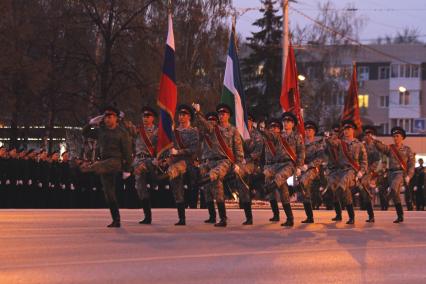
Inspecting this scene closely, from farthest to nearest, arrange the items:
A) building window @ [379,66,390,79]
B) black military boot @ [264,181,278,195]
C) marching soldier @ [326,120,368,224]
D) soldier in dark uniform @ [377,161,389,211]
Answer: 1. building window @ [379,66,390,79]
2. soldier in dark uniform @ [377,161,389,211]
3. marching soldier @ [326,120,368,224]
4. black military boot @ [264,181,278,195]

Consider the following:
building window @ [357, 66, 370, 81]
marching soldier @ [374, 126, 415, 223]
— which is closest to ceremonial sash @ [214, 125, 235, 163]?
marching soldier @ [374, 126, 415, 223]

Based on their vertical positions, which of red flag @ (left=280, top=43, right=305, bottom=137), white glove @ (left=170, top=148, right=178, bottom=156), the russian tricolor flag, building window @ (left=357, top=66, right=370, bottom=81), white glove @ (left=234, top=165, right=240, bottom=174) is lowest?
white glove @ (left=234, top=165, right=240, bottom=174)

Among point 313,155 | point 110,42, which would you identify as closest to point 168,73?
point 313,155

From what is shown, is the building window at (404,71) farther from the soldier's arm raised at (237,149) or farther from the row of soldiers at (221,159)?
the soldier's arm raised at (237,149)

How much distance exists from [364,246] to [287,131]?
159 inches

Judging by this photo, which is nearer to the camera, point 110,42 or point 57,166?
point 57,166

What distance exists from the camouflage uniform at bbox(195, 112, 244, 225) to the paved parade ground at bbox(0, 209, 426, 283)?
593 mm

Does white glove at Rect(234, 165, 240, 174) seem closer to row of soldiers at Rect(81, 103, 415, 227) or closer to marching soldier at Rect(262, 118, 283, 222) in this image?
row of soldiers at Rect(81, 103, 415, 227)

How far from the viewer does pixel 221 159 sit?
57.2ft

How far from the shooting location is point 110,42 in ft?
130

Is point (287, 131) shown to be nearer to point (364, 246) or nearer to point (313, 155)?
point (313, 155)

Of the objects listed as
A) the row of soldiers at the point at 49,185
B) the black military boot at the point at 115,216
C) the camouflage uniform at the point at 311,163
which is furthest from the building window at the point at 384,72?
the black military boot at the point at 115,216

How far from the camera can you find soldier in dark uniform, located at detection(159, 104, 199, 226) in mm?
17234

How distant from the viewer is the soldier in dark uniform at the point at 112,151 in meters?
16.2
